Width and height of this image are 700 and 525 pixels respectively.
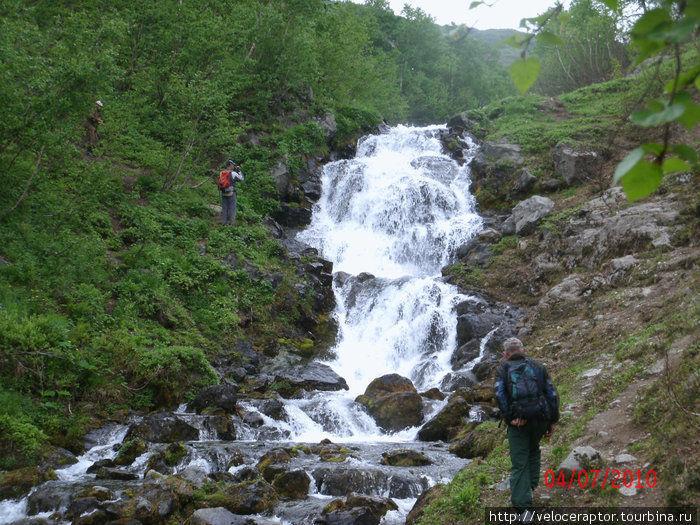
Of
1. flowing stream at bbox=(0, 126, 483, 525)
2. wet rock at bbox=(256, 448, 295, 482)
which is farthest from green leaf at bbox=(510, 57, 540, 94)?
wet rock at bbox=(256, 448, 295, 482)

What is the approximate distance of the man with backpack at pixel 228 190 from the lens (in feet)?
52.2

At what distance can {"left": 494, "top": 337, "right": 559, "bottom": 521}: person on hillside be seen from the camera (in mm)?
4570

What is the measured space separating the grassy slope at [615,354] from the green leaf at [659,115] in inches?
15.1

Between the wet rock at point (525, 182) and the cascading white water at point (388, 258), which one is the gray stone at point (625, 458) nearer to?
the cascading white water at point (388, 258)

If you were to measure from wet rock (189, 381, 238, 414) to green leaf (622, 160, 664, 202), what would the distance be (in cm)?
1002

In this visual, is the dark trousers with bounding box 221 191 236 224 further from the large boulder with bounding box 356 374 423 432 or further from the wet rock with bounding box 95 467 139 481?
the wet rock with bounding box 95 467 139 481

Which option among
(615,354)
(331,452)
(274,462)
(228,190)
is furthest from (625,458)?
(228,190)

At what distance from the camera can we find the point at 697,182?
42.1 ft

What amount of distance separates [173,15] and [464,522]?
66.9 feet

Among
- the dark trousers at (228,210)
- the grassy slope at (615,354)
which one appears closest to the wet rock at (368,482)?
the grassy slope at (615,354)

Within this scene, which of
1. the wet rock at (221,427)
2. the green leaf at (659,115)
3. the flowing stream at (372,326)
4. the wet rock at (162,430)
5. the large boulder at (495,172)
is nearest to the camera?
the green leaf at (659,115)

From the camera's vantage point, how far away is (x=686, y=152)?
1.23 meters

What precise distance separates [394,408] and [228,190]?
9114mm
